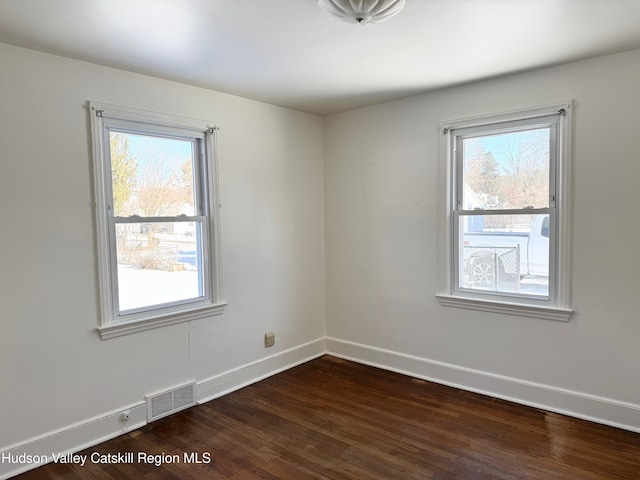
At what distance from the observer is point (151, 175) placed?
3076 millimetres

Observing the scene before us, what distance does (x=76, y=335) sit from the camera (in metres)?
2.66

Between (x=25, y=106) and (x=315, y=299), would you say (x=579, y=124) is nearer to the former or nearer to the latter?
(x=315, y=299)

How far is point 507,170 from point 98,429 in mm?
3443

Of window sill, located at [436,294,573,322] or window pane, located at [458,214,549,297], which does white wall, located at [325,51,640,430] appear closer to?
window sill, located at [436,294,573,322]

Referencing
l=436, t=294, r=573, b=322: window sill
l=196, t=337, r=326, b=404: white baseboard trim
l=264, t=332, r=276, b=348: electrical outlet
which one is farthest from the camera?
l=264, t=332, r=276, b=348: electrical outlet

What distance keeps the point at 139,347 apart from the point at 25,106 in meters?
1.69

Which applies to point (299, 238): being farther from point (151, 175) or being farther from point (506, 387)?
point (506, 387)

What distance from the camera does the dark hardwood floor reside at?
2387 millimetres

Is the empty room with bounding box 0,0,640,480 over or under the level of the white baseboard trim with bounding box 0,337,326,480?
over

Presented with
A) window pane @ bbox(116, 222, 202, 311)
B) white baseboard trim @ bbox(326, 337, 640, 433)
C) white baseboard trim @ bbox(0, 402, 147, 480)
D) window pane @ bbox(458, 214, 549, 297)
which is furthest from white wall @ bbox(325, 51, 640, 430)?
white baseboard trim @ bbox(0, 402, 147, 480)

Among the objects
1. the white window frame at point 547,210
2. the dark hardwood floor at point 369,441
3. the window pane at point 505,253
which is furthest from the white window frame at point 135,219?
the window pane at point 505,253

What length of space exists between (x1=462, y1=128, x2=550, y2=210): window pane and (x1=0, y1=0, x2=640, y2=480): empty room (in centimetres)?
2

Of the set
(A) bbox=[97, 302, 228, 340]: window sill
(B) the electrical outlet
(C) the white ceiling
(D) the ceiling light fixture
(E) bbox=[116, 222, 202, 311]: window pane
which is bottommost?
(B) the electrical outlet

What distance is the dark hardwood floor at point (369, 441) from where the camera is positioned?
2.39 m
